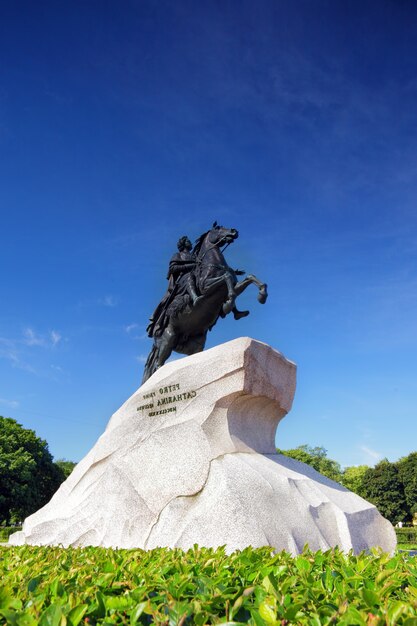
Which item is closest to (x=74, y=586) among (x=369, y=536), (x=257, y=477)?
(x=257, y=477)

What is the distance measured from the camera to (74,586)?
2.86 meters

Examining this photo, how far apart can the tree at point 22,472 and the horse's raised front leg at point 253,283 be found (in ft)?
84.6

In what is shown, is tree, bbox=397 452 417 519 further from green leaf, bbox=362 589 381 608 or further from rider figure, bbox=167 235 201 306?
green leaf, bbox=362 589 381 608

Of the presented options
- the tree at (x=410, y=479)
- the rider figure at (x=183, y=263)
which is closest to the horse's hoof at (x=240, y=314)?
the rider figure at (x=183, y=263)

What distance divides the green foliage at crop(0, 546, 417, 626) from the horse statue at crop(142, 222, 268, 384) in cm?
708

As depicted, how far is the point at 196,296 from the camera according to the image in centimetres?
1167

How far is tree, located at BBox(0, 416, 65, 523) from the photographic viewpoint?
1221 inches

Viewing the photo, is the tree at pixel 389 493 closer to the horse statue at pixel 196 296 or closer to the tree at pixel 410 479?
the tree at pixel 410 479

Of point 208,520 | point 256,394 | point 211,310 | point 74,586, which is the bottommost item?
point 74,586

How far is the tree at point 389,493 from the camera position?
5194cm

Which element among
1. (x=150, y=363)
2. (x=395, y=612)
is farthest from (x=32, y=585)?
(x=150, y=363)

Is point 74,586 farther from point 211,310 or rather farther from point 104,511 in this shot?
point 211,310

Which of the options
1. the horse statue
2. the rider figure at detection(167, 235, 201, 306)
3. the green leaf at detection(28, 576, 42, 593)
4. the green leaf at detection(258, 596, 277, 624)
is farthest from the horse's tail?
the green leaf at detection(258, 596, 277, 624)

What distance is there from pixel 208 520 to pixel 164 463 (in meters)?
1.28
